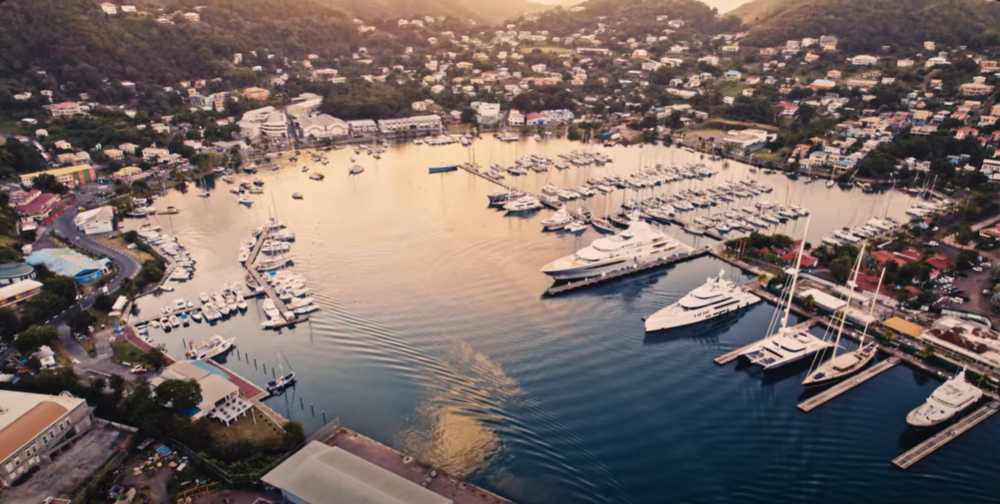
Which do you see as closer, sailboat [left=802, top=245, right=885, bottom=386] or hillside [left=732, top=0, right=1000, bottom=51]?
sailboat [left=802, top=245, right=885, bottom=386]

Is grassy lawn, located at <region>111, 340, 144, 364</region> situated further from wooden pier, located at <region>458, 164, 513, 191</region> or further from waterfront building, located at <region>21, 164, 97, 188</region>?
wooden pier, located at <region>458, 164, 513, 191</region>

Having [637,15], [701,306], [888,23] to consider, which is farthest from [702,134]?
[637,15]

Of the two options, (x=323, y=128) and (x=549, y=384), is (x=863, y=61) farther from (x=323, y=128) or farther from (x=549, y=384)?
(x=549, y=384)

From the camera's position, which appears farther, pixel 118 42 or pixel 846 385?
pixel 118 42

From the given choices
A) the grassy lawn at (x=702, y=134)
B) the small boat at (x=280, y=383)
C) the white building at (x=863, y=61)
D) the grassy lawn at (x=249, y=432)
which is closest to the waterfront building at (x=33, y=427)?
the grassy lawn at (x=249, y=432)

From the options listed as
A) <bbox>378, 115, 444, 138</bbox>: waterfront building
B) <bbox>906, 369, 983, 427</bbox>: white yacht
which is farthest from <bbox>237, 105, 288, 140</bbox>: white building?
<bbox>906, 369, 983, 427</bbox>: white yacht
